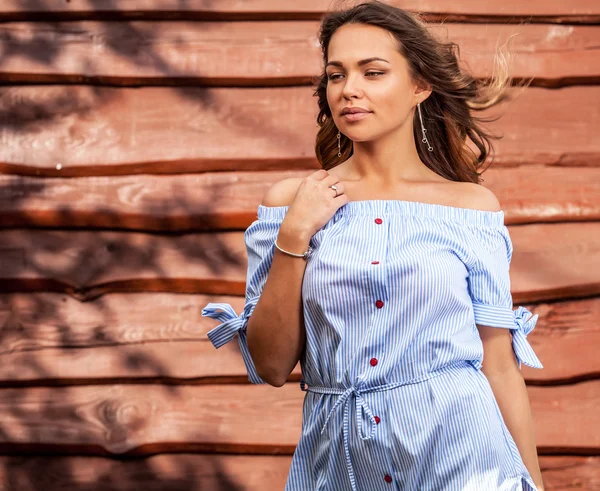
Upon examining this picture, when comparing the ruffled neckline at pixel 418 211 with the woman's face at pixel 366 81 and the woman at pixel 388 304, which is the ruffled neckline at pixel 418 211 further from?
the woman's face at pixel 366 81

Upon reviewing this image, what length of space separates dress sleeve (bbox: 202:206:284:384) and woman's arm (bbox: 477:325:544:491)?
58 cm

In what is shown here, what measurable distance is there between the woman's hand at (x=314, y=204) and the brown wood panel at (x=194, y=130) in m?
1.32

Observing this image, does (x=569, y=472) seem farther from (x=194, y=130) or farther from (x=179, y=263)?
(x=194, y=130)

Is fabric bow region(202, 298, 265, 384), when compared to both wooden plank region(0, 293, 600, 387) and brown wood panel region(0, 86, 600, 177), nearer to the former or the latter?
wooden plank region(0, 293, 600, 387)

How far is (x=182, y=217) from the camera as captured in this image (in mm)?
3420

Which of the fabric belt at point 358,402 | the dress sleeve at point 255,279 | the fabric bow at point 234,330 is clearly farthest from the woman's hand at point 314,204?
the fabric belt at point 358,402

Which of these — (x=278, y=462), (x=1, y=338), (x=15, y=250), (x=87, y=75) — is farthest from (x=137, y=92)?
(x=278, y=462)

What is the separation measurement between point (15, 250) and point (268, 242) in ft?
5.38

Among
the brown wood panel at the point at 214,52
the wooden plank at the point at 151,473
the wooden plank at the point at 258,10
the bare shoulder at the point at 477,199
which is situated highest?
the wooden plank at the point at 258,10

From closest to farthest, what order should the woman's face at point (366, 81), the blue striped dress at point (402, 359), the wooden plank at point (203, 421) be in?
1. the blue striped dress at point (402, 359)
2. the woman's face at point (366, 81)
3. the wooden plank at point (203, 421)

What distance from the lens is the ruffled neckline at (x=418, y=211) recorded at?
2146 millimetres

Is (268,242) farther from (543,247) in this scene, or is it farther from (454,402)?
(543,247)

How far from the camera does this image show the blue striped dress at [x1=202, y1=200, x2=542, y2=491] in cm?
198

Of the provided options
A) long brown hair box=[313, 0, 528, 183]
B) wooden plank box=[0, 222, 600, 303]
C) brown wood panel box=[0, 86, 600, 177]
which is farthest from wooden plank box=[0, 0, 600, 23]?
long brown hair box=[313, 0, 528, 183]
